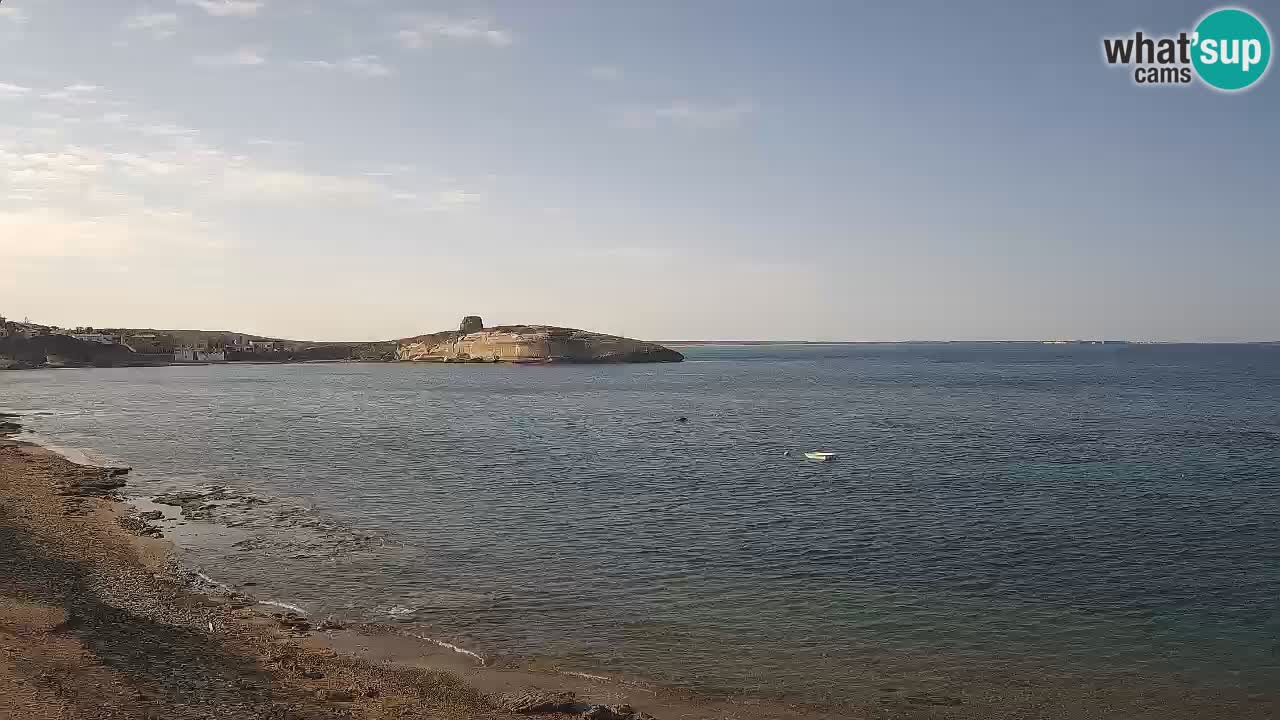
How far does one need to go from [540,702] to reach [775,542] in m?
15.5

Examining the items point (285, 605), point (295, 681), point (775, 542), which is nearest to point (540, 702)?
point (295, 681)

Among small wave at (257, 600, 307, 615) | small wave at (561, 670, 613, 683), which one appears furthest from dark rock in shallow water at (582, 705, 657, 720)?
small wave at (257, 600, 307, 615)

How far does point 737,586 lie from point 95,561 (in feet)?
60.7

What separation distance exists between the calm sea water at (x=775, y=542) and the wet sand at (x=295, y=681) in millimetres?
941

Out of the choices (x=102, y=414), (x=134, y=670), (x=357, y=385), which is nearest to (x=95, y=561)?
(x=134, y=670)

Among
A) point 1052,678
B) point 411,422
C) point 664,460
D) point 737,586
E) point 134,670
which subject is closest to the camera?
point 134,670

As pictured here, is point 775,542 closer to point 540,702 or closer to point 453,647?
point 453,647

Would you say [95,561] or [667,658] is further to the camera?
[95,561]

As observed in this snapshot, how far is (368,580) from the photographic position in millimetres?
24906

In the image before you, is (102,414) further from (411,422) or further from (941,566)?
(941,566)

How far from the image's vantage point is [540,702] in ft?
53.1

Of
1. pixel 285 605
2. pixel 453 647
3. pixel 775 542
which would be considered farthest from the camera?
pixel 775 542

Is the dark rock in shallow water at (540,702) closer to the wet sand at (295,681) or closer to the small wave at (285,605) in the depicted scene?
the wet sand at (295,681)

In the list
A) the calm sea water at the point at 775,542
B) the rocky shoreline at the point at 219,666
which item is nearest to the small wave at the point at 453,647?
the rocky shoreline at the point at 219,666
